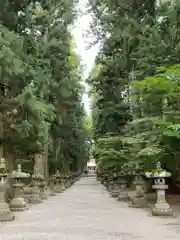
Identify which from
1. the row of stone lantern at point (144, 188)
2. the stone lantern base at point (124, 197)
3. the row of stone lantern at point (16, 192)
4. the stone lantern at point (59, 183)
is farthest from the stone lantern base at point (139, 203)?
the stone lantern at point (59, 183)

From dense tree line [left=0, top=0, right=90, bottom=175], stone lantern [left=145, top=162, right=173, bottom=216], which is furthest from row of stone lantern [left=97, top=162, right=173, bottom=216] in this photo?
dense tree line [left=0, top=0, right=90, bottom=175]

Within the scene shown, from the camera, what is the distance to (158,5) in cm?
2161

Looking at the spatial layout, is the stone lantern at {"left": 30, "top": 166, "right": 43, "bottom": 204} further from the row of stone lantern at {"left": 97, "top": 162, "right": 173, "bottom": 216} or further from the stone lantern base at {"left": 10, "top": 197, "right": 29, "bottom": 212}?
the row of stone lantern at {"left": 97, "top": 162, "right": 173, "bottom": 216}

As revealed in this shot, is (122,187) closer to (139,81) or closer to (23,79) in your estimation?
(139,81)

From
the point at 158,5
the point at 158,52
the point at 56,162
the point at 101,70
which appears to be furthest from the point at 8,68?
the point at 56,162

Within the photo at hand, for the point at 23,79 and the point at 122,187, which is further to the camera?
the point at 122,187

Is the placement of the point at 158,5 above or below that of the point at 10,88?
above

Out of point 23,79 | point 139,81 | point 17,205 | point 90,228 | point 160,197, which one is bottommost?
point 90,228

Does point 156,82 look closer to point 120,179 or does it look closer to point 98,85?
point 120,179

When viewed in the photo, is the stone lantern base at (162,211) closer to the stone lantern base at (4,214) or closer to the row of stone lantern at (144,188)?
the row of stone lantern at (144,188)

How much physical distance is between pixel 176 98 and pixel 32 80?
595 centimetres

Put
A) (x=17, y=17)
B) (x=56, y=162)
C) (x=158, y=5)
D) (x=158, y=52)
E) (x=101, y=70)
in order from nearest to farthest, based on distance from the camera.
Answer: (x=17, y=17) → (x=158, y=52) → (x=158, y=5) → (x=101, y=70) → (x=56, y=162)

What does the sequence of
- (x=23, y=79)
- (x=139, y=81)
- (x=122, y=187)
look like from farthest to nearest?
(x=122, y=187), (x=23, y=79), (x=139, y=81)

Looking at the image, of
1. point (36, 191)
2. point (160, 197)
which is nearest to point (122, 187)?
point (36, 191)
